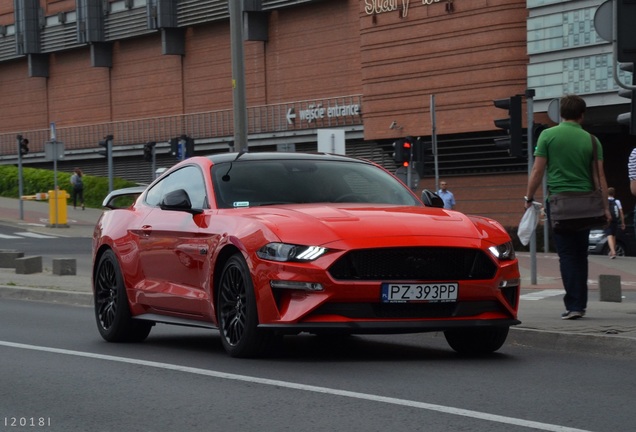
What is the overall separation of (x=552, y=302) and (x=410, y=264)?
6.95m

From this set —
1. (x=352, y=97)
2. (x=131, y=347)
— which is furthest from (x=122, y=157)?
(x=131, y=347)

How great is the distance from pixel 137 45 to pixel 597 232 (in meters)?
29.8

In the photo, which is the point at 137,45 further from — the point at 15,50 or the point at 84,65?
the point at 15,50

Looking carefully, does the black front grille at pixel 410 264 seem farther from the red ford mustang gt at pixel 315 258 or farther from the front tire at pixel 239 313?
the front tire at pixel 239 313

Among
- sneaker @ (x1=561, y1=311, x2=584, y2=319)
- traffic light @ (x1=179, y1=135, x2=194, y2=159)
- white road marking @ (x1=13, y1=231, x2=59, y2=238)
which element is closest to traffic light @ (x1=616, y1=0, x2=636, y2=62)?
sneaker @ (x1=561, y1=311, x2=584, y2=319)

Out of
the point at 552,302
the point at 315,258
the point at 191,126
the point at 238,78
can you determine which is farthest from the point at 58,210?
the point at 315,258

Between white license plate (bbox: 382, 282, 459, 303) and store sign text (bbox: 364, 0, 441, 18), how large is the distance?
3475 cm

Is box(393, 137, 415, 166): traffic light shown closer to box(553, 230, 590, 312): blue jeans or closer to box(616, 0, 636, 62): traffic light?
box(616, 0, 636, 62): traffic light

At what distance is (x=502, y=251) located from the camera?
32.9ft

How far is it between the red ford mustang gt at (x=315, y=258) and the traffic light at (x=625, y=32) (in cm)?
233

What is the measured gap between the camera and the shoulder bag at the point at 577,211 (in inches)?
471

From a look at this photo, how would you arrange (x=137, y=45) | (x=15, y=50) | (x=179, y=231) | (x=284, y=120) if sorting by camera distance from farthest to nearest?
(x=15, y=50) < (x=137, y=45) < (x=284, y=120) < (x=179, y=231)

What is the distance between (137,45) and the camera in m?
61.4

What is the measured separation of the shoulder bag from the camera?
1195 cm
